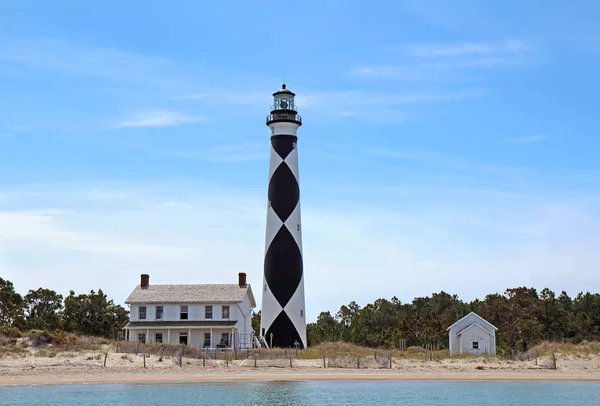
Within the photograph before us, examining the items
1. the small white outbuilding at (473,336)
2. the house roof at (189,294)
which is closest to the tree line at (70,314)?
the house roof at (189,294)

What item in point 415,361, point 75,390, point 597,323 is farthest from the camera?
point 597,323

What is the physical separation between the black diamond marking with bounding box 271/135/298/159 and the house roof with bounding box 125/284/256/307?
947cm

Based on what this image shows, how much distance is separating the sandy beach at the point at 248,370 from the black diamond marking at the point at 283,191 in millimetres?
10154

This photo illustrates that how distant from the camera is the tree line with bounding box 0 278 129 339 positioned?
5825 centimetres

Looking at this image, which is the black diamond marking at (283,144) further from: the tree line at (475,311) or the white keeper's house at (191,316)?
the tree line at (475,311)

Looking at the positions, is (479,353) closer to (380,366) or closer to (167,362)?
(380,366)

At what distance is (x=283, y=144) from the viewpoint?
49938mm

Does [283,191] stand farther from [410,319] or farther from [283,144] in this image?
[410,319]

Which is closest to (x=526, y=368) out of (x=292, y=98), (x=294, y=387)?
(x=294, y=387)

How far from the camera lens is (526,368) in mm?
42594

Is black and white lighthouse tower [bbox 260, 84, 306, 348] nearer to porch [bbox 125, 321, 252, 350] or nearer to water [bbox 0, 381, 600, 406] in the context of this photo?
porch [bbox 125, 321, 252, 350]

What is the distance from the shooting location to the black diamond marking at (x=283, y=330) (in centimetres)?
4819

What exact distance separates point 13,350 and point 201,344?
12136mm

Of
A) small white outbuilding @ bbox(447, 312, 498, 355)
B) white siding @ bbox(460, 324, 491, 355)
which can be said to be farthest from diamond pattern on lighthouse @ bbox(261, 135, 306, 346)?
white siding @ bbox(460, 324, 491, 355)
